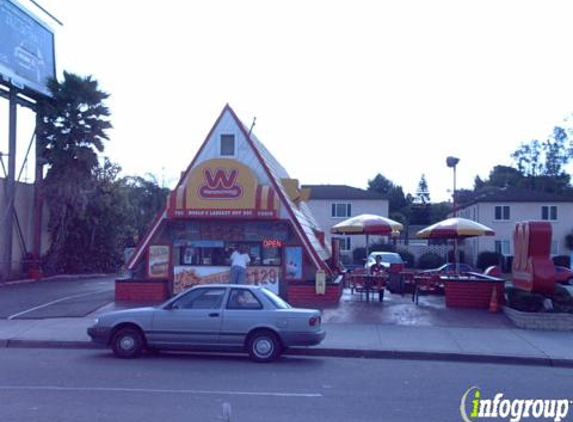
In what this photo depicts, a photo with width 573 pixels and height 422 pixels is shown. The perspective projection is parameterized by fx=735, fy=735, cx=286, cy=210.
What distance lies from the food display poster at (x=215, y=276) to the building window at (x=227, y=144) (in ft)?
13.3

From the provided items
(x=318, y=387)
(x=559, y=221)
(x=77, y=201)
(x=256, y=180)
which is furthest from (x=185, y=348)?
(x=559, y=221)

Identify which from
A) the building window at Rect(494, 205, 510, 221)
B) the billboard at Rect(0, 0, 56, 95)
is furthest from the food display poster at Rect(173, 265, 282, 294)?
the building window at Rect(494, 205, 510, 221)

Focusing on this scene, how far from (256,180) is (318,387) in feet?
42.4

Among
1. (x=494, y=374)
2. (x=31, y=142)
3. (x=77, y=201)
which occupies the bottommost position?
(x=494, y=374)

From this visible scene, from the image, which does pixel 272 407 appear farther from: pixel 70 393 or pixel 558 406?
pixel 558 406

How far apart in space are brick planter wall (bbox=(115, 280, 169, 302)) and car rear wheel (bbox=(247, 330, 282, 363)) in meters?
10.2

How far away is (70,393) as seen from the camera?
33.0 ft

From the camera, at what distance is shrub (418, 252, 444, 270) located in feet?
161

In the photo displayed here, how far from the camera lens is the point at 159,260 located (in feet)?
78.3

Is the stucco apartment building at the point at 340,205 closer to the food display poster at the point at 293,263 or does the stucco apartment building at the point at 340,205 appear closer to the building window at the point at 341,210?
the building window at the point at 341,210

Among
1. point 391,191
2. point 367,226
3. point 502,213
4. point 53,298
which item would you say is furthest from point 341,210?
point 391,191

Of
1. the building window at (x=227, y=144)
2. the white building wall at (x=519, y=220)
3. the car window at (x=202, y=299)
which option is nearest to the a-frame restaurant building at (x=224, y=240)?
the building window at (x=227, y=144)

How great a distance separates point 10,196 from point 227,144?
39.6 feet

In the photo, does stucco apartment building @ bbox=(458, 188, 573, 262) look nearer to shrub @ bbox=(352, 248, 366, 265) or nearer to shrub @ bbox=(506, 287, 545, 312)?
shrub @ bbox=(352, 248, 366, 265)
